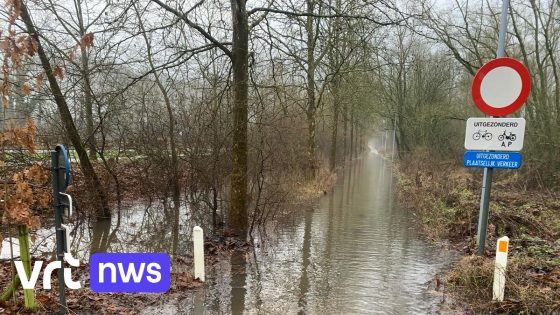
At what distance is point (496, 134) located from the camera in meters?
5.47

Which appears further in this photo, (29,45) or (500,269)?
(500,269)

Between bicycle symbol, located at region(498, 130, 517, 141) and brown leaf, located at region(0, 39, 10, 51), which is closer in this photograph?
brown leaf, located at region(0, 39, 10, 51)

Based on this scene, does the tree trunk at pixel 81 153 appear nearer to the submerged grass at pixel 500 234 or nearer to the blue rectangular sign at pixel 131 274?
the blue rectangular sign at pixel 131 274

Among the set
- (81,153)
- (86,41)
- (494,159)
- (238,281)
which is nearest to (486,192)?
(494,159)

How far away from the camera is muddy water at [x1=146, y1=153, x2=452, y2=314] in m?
5.86

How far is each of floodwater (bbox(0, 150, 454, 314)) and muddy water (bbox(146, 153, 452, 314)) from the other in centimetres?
1

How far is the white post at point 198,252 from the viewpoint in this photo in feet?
20.4

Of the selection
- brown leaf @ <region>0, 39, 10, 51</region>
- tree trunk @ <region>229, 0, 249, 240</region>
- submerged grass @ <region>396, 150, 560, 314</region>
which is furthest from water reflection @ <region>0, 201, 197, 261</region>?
submerged grass @ <region>396, 150, 560, 314</region>

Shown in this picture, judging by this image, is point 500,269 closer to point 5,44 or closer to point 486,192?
point 486,192

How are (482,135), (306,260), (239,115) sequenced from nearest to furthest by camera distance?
(482,135) < (306,260) < (239,115)

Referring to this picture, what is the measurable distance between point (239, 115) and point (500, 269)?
18.0ft

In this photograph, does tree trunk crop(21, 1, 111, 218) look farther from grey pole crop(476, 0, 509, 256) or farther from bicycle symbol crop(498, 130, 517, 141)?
bicycle symbol crop(498, 130, 517, 141)

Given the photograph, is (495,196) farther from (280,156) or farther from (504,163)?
(504,163)

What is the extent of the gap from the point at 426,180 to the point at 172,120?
35.4 ft
